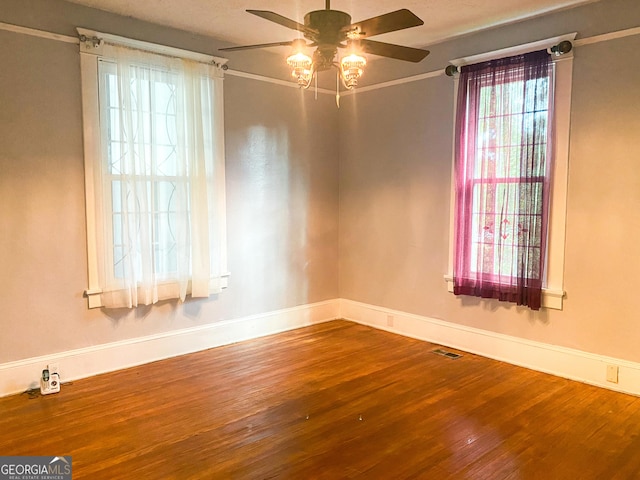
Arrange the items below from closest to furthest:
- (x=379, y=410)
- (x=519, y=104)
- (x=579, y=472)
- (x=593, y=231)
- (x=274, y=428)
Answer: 1. (x=579, y=472)
2. (x=274, y=428)
3. (x=379, y=410)
4. (x=593, y=231)
5. (x=519, y=104)

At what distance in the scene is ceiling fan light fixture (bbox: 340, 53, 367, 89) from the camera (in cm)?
264

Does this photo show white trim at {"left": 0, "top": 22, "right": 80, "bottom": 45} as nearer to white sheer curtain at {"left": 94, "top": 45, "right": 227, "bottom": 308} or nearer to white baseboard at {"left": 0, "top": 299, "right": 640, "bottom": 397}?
white sheer curtain at {"left": 94, "top": 45, "right": 227, "bottom": 308}

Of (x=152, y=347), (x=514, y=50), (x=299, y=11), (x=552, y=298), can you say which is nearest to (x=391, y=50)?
(x=299, y=11)

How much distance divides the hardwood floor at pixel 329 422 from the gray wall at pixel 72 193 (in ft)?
1.56

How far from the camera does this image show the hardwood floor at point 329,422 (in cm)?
252

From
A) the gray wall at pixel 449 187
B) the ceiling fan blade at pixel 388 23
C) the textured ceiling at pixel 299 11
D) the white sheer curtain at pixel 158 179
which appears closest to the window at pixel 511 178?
the gray wall at pixel 449 187

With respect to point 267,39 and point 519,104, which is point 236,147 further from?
point 519,104

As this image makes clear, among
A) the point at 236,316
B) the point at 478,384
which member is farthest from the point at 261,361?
the point at 478,384

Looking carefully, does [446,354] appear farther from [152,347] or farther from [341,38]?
[341,38]

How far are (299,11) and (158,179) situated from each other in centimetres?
175

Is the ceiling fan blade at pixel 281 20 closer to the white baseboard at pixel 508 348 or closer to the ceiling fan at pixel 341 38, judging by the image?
the ceiling fan at pixel 341 38

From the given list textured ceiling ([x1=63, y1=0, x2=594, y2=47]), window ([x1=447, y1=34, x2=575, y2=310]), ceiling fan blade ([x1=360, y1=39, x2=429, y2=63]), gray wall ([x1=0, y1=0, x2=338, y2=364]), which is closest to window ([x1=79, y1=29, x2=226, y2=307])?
gray wall ([x1=0, y1=0, x2=338, y2=364])

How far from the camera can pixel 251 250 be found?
4754 millimetres

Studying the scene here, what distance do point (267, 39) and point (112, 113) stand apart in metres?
1.58
